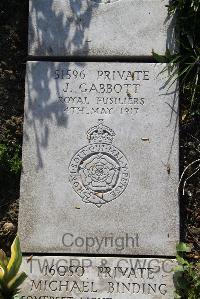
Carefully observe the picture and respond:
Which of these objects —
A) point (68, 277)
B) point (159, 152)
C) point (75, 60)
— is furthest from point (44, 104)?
point (68, 277)

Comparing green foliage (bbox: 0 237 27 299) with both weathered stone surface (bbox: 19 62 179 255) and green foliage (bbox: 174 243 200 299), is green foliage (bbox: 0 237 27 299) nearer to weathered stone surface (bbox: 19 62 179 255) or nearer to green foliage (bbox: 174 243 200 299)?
weathered stone surface (bbox: 19 62 179 255)

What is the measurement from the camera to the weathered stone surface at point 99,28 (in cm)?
441

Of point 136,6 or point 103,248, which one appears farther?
point 136,6

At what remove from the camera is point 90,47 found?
4.43m

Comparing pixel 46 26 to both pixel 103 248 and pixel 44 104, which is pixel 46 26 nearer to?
pixel 44 104

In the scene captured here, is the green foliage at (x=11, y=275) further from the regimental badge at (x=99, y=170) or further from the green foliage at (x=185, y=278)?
the green foliage at (x=185, y=278)

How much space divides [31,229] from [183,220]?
3.56ft

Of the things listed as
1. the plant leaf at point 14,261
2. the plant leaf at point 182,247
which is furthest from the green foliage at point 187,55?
the plant leaf at point 14,261

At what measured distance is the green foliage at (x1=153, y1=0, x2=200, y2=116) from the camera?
4.36 m

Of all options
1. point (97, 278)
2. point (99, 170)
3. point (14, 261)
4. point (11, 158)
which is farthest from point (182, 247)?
point (11, 158)

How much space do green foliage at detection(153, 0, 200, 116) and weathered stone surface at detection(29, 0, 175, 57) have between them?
0.23ft

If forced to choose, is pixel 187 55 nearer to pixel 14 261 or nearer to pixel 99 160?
pixel 99 160

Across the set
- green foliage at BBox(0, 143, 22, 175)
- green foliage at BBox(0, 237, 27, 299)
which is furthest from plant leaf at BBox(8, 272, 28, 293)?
green foliage at BBox(0, 143, 22, 175)

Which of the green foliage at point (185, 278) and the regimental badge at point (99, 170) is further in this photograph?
the regimental badge at point (99, 170)
